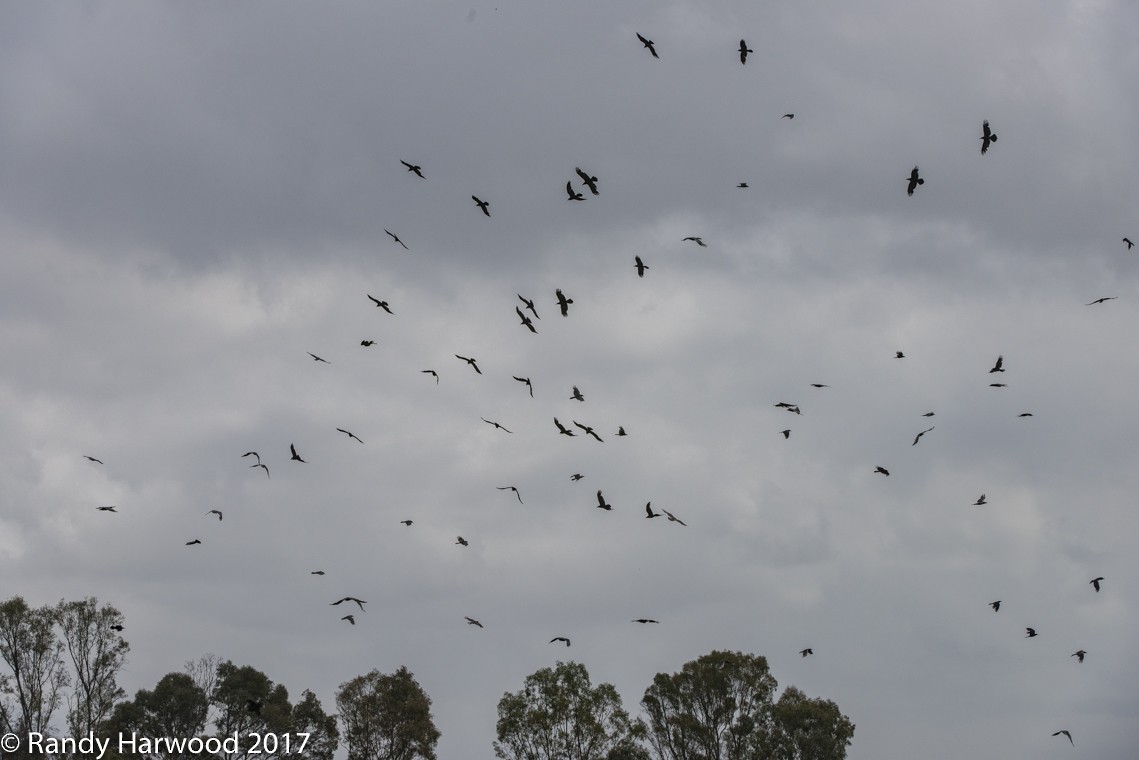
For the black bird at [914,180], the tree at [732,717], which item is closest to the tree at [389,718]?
the tree at [732,717]

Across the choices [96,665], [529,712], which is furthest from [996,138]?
[96,665]

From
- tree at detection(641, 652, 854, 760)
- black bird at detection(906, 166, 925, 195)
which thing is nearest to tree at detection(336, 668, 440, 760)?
tree at detection(641, 652, 854, 760)

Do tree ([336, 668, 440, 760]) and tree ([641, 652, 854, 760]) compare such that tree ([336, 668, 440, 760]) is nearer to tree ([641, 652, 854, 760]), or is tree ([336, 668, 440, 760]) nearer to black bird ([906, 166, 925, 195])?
tree ([641, 652, 854, 760])

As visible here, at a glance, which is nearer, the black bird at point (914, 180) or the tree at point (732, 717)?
the black bird at point (914, 180)

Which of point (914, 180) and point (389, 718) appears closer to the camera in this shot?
point (914, 180)

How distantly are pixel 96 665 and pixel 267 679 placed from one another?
1507 centimetres

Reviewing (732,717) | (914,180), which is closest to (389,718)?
(732,717)

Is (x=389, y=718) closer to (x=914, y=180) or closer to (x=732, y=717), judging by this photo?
(x=732, y=717)

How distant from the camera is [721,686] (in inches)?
2554

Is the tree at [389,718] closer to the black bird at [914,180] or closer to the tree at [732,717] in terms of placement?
the tree at [732,717]

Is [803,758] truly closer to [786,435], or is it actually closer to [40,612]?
[786,435]

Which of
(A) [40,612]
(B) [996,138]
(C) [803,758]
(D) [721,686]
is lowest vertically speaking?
(C) [803,758]

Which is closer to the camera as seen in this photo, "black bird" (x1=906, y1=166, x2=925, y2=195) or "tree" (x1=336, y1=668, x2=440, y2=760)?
"black bird" (x1=906, y1=166, x2=925, y2=195)

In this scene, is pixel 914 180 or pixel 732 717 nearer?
pixel 914 180
